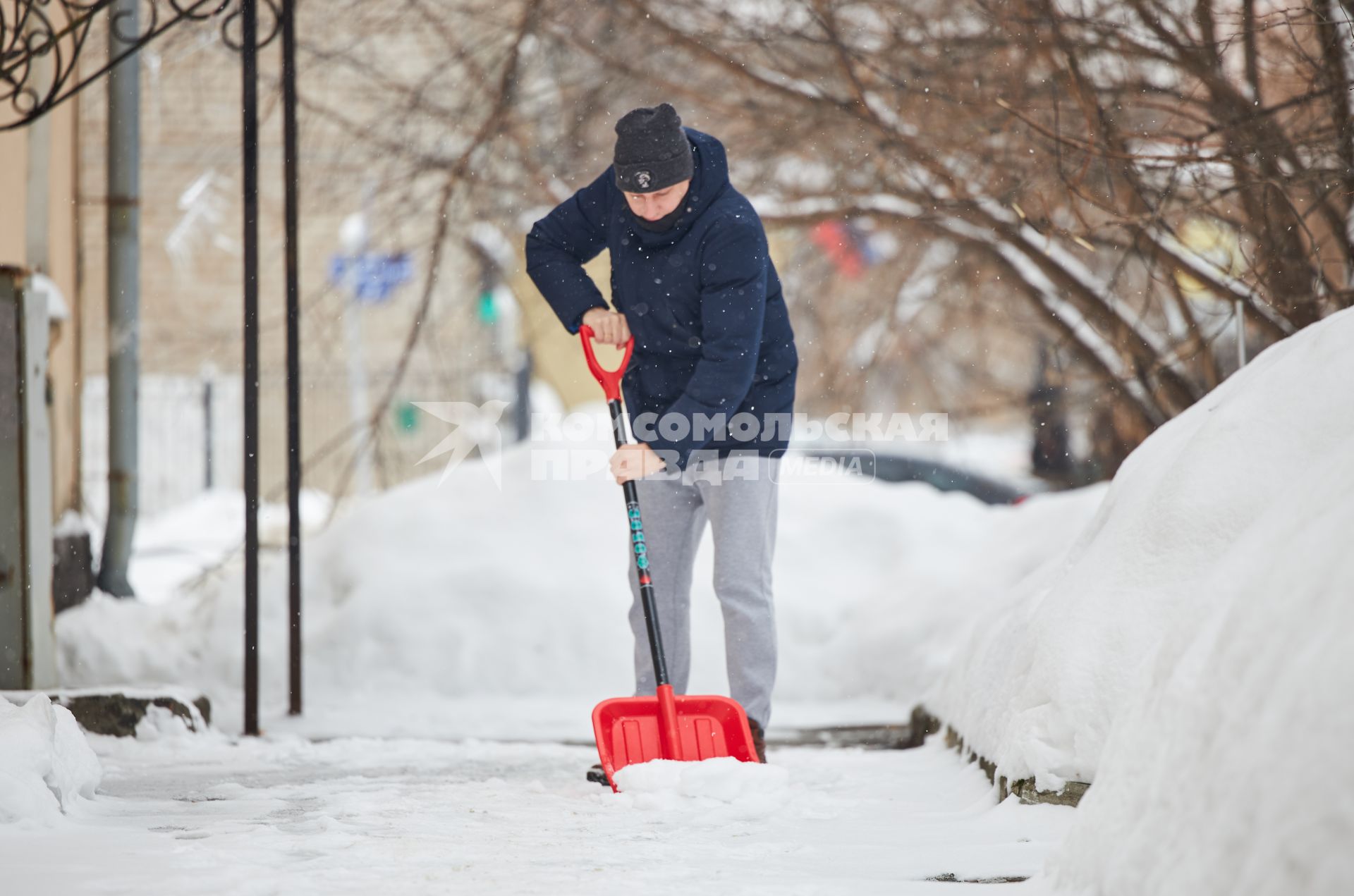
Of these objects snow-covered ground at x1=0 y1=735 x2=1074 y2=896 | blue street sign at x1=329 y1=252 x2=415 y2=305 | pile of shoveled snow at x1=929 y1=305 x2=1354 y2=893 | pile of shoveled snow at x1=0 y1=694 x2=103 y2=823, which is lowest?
snow-covered ground at x1=0 y1=735 x2=1074 y2=896

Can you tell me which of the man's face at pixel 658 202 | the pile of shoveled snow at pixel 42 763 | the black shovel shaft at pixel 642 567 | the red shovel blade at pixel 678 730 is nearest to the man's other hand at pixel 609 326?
the black shovel shaft at pixel 642 567

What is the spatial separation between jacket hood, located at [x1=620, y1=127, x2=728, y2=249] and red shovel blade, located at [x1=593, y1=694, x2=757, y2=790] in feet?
3.73

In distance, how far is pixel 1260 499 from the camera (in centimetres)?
229

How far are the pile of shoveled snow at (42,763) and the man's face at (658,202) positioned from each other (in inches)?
66.8

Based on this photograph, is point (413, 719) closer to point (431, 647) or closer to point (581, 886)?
point (431, 647)

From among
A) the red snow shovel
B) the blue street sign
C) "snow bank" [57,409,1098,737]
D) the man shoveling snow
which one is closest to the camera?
the red snow shovel

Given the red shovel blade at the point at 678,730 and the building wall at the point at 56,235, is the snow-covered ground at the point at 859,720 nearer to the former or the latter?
the red shovel blade at the point at 678,730

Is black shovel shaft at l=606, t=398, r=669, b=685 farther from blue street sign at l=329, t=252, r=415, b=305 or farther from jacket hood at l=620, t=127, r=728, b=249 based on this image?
blue street sign at l=329, t=252, r=415, b=305

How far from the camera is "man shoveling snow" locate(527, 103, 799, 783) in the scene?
3.10m

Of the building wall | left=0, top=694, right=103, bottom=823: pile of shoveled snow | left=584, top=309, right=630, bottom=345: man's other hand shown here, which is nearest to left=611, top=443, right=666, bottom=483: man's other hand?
left=584, top=309, right=630, bottom=345: man's other hand

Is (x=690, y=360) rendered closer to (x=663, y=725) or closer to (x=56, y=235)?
(x=663, y=725)

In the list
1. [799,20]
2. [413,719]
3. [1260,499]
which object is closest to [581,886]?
[1260,499]

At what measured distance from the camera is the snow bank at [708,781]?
2.69m

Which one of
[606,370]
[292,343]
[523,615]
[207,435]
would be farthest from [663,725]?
[207,435]
